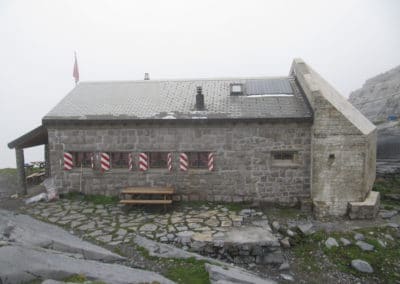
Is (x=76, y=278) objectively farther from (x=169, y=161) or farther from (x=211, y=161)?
(x=211, y=161)

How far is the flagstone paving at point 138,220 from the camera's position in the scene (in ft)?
28.1

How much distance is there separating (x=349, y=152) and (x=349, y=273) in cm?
433

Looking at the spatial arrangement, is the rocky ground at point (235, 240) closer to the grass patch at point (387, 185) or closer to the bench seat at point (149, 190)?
the bench seat at point (149, 190)

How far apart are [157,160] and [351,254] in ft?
25.1

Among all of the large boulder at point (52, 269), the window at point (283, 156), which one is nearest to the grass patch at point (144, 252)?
the large boulder at point (52, 269)

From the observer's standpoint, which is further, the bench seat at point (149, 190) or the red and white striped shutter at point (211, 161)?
the red and white striped shutter at point (211, 161)

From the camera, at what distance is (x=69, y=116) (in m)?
11.8

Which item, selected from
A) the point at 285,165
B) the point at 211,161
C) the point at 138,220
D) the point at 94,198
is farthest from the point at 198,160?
the point at 94,198

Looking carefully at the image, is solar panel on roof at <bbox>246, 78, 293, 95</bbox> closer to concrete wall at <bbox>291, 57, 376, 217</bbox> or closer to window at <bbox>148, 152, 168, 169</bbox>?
concrete wall at <bbox>291, 57, 376, 217</bbox>

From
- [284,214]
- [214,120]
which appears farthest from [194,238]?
[214,120]

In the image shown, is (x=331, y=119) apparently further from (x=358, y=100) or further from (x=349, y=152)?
(x=358, y=100)

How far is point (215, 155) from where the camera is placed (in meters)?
11.3

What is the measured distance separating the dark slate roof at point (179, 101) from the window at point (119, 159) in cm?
159

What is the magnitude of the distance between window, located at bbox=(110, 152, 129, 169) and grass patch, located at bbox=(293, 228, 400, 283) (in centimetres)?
738
